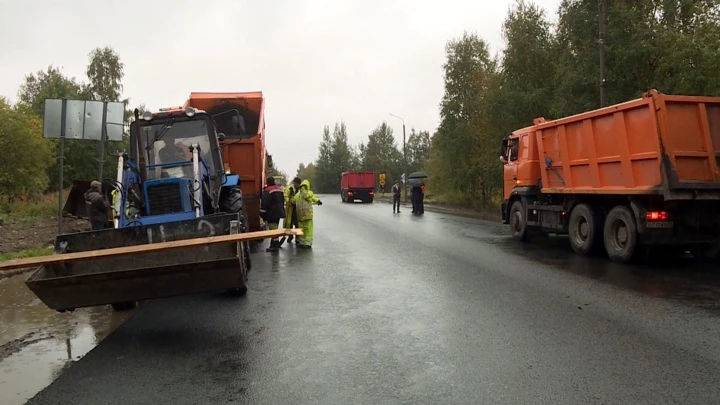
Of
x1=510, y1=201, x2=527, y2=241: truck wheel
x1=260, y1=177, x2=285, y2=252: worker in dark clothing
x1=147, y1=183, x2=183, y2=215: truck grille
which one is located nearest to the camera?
x1=147, y1=183, x2=183, y2=215: truck grille

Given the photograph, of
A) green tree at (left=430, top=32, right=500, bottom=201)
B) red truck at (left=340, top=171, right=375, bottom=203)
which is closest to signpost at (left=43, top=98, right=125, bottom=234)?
green tree at (left=430, top=32, right=500, bottom=201)

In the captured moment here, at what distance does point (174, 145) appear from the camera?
952 centimetres

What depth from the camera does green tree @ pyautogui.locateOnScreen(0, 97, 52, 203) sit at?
77.5ft

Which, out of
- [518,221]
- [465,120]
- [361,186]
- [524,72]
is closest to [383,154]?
[361,186]

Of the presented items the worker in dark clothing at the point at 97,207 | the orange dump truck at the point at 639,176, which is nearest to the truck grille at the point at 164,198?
the worker in dark clothing at the point at 97,207

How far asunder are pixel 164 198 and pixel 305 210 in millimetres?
5306

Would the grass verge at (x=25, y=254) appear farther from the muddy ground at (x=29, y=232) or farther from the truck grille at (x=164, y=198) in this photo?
the truck grille at (x=164, y=198)

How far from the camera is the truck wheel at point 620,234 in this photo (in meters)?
10.3

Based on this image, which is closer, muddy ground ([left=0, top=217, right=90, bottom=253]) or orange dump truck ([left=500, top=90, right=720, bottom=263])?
orange dump truck ([left=500, top=90, right=720, bottom=263])

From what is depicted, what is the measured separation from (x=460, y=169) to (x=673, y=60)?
17219mm

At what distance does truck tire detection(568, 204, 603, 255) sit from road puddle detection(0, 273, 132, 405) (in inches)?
348

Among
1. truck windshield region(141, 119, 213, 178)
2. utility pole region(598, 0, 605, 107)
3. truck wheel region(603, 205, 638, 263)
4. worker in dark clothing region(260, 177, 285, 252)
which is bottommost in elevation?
truck wheel region(603, 205, 638, 263)

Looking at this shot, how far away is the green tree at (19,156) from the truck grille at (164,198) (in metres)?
18.5

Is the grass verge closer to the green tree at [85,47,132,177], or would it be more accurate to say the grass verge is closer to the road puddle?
the road puddle
